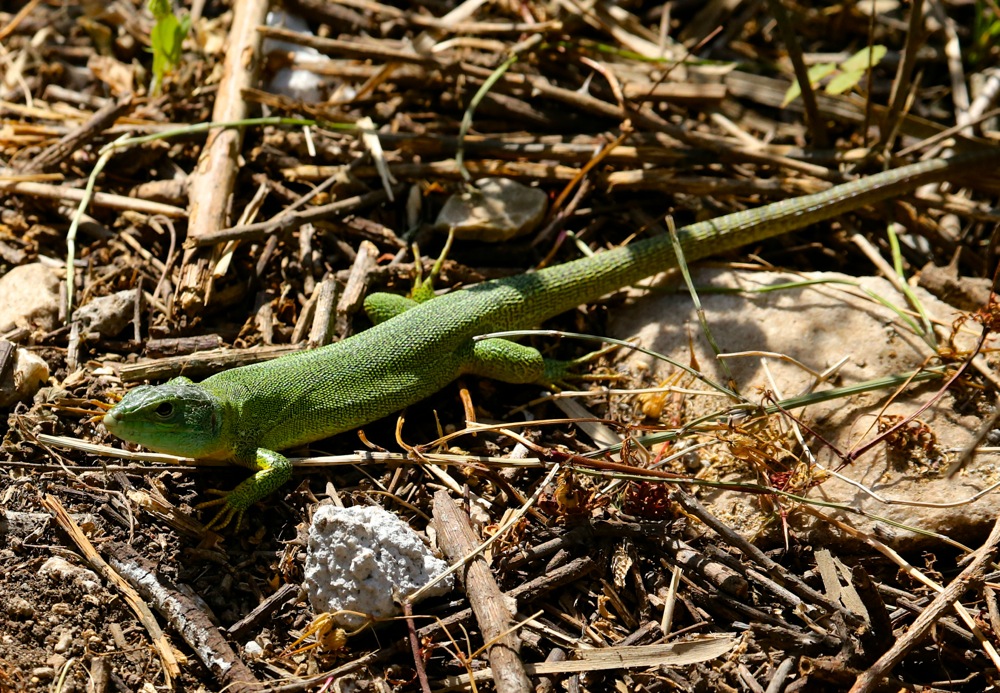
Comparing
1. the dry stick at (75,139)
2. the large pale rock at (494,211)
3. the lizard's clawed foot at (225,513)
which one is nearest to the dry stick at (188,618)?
the lizard's clawed foot at (225,513)

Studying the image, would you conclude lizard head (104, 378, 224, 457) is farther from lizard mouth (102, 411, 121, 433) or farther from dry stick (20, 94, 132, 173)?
dry stick (20, 94, 132, 173)

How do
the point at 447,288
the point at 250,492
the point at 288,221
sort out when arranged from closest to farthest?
1. the point at 250,492
2. the point at 288,221
3. the point at 447,288

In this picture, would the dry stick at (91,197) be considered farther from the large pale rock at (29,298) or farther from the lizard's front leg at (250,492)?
the lizard's front leg at (250,492)

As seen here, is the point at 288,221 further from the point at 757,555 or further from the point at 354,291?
the point at 757,555

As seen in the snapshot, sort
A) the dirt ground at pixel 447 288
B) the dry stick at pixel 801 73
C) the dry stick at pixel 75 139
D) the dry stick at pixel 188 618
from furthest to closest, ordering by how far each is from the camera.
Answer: the dry stick at pixel 75 139 → the dry stick at pixel 801 73 → the dirt ground at pixel 447 288 → the dry stick at pixel 188 618

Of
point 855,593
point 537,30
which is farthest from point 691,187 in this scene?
point 855,593

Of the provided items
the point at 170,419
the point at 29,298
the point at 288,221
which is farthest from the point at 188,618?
the point at 288,221

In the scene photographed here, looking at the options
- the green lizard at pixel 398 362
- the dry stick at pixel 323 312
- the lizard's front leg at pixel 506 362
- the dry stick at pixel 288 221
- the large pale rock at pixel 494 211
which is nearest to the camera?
the green lizard at pixel 398 362

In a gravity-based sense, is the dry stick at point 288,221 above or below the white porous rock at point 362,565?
above
